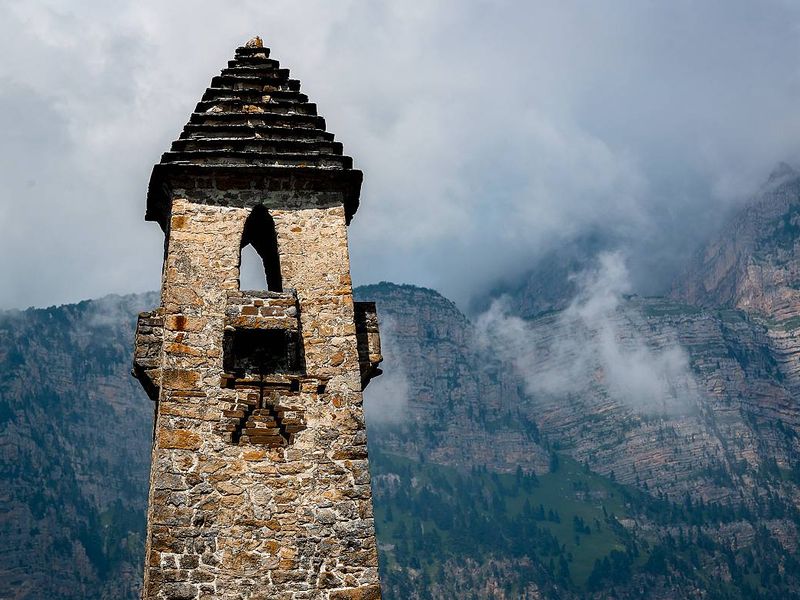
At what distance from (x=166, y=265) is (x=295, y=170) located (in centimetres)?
227

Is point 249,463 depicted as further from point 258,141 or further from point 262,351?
point 258,141

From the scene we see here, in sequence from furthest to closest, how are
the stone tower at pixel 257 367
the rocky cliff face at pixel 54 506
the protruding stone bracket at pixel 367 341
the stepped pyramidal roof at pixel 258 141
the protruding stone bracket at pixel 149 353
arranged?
the rocky cliff face at pixel 54 506
the stepped pyramidal roof at pixel 258 141
the protruding stone bracket at pixel 367 341
the protruding stone bracket at pixel 149 353
the stone tower at pixel 257 367

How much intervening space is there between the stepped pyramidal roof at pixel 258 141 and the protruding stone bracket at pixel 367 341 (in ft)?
5.93

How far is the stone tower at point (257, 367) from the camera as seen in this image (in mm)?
11414

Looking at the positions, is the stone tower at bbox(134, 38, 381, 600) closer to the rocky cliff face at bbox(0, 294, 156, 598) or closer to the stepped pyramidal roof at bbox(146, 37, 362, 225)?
the stepped pyramidal roof at bbox(146, 37, 362, 225)

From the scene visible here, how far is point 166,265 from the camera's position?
1345 centimetres

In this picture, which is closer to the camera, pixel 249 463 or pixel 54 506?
pixel 249 463

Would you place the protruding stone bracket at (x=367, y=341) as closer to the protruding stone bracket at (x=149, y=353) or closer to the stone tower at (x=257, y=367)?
the stone tower at (x=257, y=367)

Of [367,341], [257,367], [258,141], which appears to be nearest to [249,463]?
[257,367]

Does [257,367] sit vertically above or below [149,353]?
below

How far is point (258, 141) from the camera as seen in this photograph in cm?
1442

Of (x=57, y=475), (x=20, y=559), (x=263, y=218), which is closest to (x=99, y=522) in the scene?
(x=57, y=475)

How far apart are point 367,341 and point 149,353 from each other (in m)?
2.85

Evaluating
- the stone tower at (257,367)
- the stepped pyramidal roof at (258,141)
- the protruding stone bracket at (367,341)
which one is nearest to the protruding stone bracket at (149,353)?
the stone tower at (257,367)
